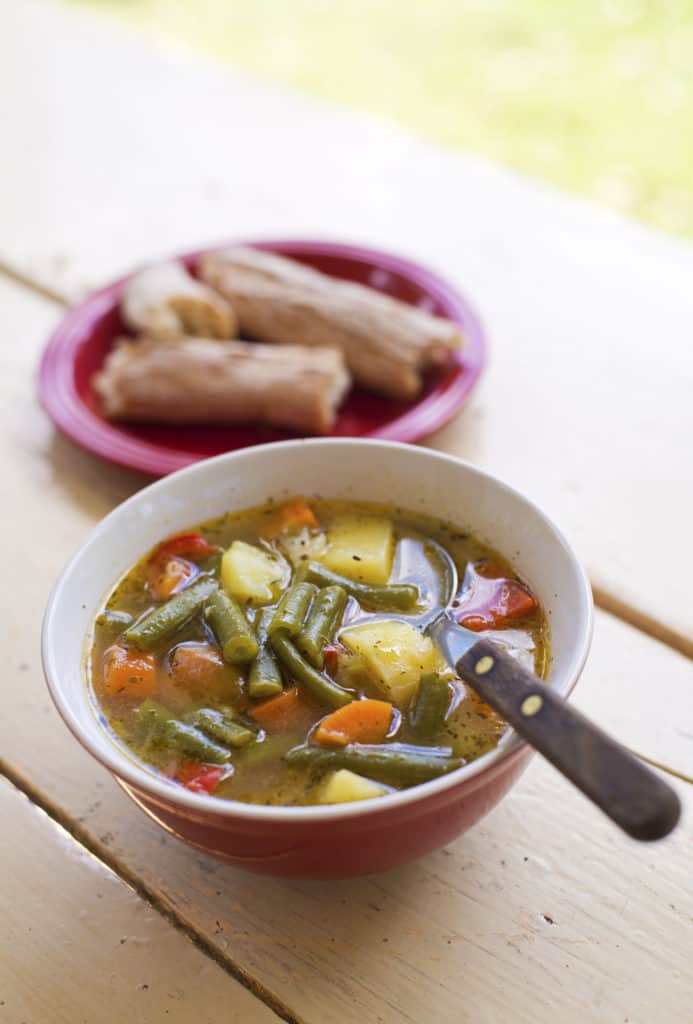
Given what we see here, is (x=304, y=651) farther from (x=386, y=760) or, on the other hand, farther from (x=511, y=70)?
(x=511, y=70)

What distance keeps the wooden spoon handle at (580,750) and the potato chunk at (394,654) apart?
0.65ft

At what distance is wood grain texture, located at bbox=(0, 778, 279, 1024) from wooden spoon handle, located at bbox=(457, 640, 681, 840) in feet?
1.63

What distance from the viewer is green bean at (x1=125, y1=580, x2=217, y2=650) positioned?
144cm

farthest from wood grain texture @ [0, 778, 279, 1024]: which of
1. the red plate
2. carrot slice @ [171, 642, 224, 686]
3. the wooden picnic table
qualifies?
the red plate

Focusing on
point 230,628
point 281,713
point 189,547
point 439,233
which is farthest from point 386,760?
point 439,233

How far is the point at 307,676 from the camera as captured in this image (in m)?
1.36

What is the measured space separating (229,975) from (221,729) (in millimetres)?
299

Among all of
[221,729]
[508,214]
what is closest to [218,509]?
[221,729]

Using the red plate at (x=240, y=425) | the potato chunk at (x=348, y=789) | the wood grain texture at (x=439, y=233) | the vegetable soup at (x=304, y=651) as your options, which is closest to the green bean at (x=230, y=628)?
the vegetable soup at (x=304, y=651)

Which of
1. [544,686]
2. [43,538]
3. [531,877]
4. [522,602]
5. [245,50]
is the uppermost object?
[544,686]

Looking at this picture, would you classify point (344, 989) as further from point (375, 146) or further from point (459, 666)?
point (375, 146)

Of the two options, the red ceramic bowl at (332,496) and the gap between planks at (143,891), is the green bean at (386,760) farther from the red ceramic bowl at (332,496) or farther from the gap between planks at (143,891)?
the gap between planks at (143,891)

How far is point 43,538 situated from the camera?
200cm

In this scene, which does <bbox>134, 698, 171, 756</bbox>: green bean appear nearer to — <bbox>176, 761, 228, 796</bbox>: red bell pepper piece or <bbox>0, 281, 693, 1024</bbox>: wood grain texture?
<bbox>176, 761, 228, 796</bbox>: red bell pepper piece
